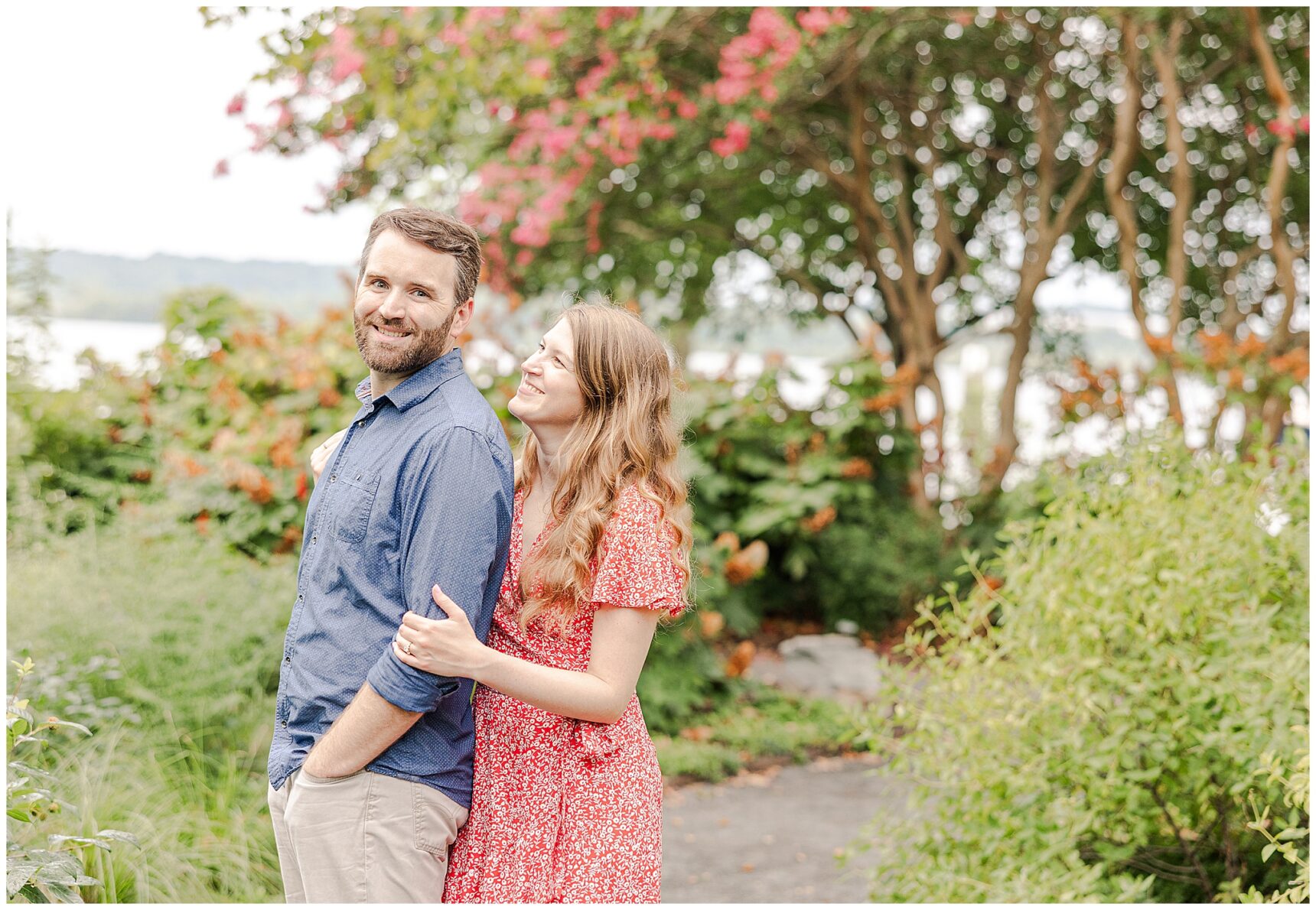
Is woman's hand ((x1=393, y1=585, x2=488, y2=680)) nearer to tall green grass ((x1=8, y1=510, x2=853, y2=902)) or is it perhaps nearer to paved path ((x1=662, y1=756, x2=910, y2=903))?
tall green grass ((x1=8, y1=510, x2=853, y2=902))

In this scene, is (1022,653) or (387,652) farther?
(1022,653)

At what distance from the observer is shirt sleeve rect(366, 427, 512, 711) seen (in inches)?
72.3

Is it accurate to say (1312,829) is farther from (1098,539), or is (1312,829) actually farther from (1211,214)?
(1211,214)

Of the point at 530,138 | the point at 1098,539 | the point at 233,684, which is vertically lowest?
the point at 233,684

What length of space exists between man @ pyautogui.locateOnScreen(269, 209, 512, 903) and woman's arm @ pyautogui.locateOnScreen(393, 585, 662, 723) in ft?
0.15

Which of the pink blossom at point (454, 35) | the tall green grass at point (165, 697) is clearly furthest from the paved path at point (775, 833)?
the pink blossom at point (454, 35)

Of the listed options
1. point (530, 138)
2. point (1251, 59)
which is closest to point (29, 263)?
point (530, 138)

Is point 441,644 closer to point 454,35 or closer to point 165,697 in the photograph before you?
point 165,697

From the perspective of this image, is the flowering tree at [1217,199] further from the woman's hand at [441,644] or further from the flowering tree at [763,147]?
the woman's hand at [441,644]

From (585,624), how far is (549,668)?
149 mm

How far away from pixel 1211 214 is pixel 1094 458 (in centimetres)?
724

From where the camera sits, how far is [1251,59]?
8.62 m

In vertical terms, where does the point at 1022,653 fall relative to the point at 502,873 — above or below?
above

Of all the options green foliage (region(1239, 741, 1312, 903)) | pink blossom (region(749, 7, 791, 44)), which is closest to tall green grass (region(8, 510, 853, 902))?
green foliage (region(1239, 741, 1312, 903))
